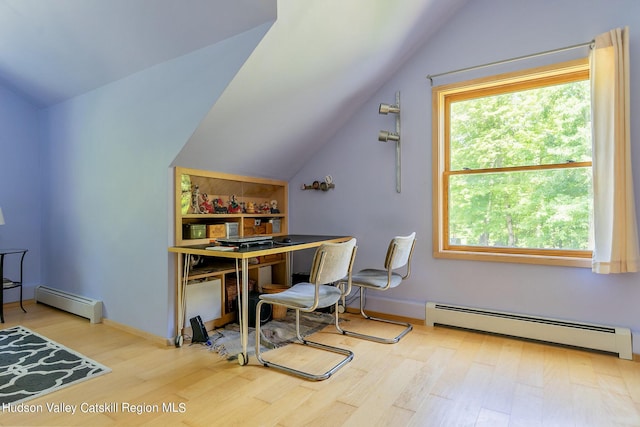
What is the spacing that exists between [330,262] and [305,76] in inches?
54.7

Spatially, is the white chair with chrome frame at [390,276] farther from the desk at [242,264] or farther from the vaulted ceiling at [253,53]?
the vaulted ceiling at [253,53]

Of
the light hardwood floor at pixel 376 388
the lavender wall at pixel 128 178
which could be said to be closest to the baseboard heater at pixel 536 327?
the light hardwood floor at pixel 376 388

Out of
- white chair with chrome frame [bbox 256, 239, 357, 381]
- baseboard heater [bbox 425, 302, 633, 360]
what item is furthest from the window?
white chair with chrome frame [bbox 256, 239, 357, 381]

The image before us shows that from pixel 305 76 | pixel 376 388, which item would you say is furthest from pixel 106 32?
pixel 376 388

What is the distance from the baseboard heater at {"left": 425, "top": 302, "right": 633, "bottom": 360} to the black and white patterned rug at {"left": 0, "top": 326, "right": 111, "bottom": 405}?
2454 millimetres

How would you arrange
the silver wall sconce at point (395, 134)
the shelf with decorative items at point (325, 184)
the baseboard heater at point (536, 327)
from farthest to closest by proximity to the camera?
the shelf with decorative items at point (325, 184), the silver wall sconce at point (395, 134), the baseboard heater at point (536, 327)

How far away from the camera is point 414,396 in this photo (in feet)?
6.01

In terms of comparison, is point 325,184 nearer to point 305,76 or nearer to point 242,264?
point 305,76

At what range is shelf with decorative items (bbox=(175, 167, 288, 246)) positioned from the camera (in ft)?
9.02

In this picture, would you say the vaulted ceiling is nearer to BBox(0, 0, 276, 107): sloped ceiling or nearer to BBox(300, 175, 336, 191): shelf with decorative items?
BBox(0, 0, 276, 107): sloped ceiling

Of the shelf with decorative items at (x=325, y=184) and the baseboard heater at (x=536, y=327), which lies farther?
the shelf with decorative items at (x=325, y=184)

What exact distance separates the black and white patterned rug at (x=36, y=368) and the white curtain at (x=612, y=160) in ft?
10.7

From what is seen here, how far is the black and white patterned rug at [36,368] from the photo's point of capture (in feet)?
6.23

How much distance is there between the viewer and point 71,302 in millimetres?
3307
